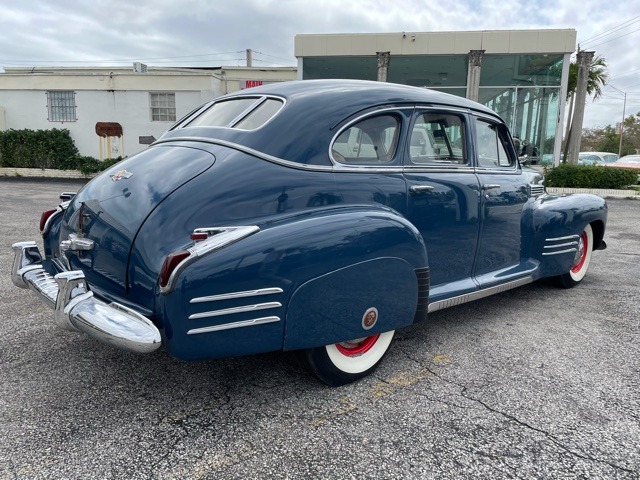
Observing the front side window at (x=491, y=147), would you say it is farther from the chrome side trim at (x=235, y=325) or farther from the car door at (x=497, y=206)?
the chrome side trim at (x=235, y=325)

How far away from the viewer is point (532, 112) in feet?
61.3

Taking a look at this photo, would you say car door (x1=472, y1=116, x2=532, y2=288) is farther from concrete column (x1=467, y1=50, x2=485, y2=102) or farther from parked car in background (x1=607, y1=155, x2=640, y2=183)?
parked car in background (x1=607, y1=155, x2=640, y2=183)

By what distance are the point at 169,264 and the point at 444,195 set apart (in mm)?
1909

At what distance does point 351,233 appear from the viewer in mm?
2559

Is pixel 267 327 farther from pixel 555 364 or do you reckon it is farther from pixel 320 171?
pixel 555 364

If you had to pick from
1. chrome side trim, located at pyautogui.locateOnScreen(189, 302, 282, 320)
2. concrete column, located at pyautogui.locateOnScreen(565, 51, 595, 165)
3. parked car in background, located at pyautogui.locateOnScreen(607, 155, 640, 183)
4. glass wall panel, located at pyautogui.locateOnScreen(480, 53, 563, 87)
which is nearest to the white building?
glass wall panel, located at pyautogui.locateOnScreen(480, 53, 563, 87)

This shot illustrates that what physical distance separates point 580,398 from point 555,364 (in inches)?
17.6

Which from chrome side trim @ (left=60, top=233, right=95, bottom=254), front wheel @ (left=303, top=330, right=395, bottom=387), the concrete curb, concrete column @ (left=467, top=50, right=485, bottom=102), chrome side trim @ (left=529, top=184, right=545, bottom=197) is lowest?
the concrete curb

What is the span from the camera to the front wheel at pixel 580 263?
4883mm

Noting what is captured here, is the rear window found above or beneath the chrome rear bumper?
above

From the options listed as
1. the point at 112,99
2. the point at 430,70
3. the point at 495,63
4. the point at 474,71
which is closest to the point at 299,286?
the point at 474,71

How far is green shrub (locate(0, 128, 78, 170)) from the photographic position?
19.6 meters

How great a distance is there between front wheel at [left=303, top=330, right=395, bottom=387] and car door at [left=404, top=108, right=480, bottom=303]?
0.55m

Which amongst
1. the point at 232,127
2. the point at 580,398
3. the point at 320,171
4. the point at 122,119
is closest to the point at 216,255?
the point at 320,171
